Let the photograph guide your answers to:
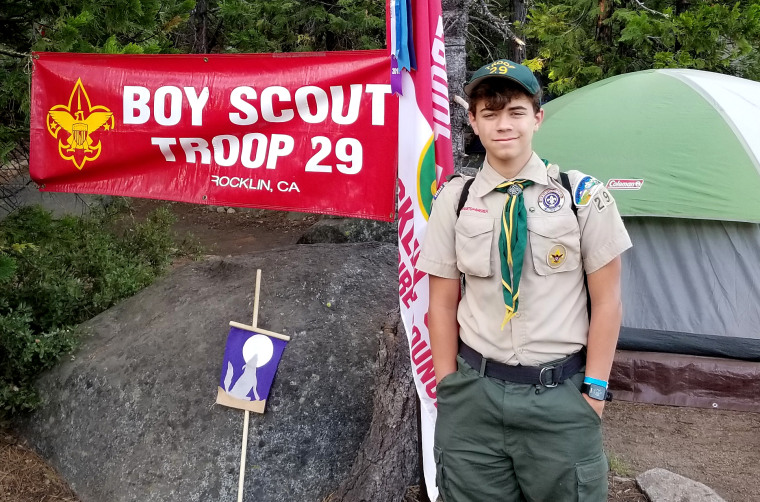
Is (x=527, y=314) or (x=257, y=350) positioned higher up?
(x=527, y=314)

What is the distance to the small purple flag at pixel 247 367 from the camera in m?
4.03

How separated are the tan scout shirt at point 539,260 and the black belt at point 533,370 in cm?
3

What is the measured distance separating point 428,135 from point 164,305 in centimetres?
281

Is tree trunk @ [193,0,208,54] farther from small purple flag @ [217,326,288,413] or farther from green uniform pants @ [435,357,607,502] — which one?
green uniform pants @ [435,357,607,502]

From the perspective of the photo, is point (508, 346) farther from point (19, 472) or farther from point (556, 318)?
point (19, 472)

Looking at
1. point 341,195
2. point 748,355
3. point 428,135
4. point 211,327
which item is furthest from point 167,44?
point 748,355

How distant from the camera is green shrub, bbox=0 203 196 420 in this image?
4.54 meters

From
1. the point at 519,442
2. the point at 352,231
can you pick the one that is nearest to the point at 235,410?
the point at 519,442

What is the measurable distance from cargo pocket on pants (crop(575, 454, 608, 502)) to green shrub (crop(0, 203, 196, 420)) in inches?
121

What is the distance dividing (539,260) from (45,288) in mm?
3854

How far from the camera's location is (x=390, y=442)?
363cm

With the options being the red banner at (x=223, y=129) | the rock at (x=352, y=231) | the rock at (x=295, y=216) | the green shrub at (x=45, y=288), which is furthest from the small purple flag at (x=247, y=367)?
the rock at (x=295, y=216)

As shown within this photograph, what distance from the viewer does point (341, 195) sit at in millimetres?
3475

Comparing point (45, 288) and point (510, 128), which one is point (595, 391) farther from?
point (45, 288)
